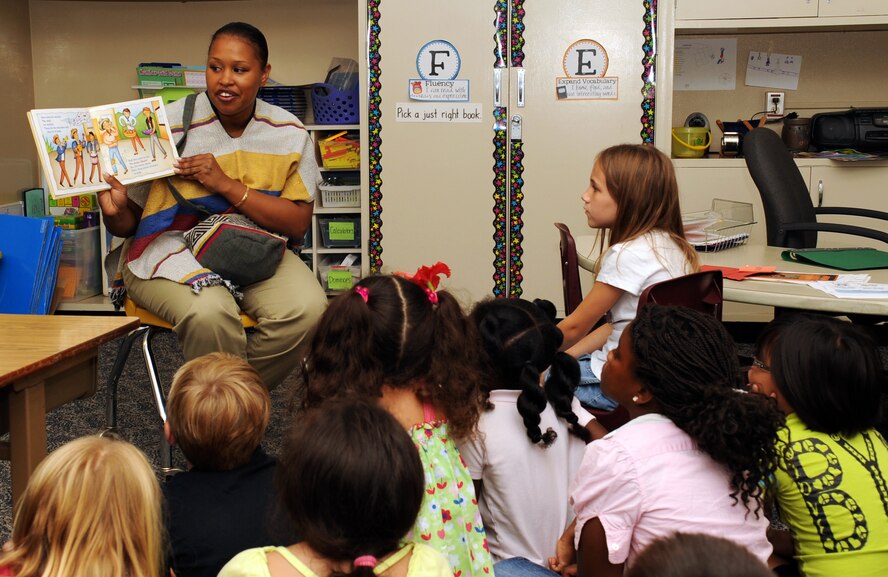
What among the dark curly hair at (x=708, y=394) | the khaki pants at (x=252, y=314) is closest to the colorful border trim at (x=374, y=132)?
the khaki pants at (x=252, y=314)

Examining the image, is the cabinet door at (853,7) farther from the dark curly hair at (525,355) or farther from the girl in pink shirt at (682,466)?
the girl in pink shirt at (682,466)

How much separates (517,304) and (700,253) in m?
1.02

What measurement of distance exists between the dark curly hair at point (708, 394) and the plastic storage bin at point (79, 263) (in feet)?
12.1

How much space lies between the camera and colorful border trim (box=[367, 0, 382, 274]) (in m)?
4.07

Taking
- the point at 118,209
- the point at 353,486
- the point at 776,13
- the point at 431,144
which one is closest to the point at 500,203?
the point at 431,144

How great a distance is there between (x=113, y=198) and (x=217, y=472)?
1.20 metres

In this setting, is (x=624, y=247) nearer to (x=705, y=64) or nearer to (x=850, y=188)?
(x=850, y=188)

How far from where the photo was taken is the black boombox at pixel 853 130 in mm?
3977

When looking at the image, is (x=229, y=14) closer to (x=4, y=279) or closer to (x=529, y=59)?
(x=529, y=59)

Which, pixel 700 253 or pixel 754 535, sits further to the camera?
pixel 700 253

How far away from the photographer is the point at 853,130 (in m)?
4.03

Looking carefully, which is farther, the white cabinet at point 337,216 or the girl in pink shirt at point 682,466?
the white cabinet at point 337,216

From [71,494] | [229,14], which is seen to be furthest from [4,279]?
[229,14]

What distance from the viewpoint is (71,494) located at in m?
1.02
